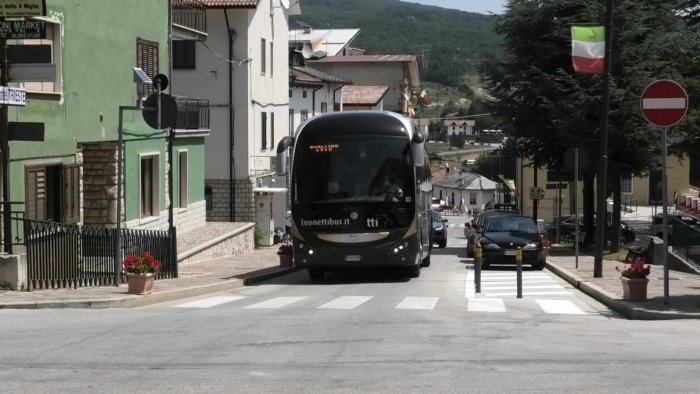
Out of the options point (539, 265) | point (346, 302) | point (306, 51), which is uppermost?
point (306, 51)

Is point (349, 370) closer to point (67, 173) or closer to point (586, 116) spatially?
point (67, 173)

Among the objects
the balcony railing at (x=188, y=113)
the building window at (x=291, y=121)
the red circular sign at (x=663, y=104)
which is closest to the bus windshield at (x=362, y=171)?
the red circular sign at (x=663, y=104)

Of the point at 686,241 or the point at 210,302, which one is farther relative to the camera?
the point at 686,241

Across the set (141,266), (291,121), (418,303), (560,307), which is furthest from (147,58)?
(291,121)

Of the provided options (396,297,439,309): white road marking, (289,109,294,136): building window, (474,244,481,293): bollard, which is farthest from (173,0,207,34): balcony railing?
(396,297,439,309): white road marking

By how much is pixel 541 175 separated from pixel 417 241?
6506 centimetres

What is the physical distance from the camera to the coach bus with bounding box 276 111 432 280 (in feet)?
76.9

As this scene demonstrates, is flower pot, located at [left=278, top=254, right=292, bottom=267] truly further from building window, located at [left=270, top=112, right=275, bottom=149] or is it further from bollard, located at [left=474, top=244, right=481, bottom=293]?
building window, located at [left=270, top=112, right=275, bottom=149]

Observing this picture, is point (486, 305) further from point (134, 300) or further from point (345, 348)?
point (345, 348)

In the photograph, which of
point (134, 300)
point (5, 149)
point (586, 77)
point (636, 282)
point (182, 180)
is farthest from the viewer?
point (586, 77)

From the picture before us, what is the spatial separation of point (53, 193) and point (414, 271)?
8.82 m

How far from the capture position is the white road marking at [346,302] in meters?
17.8

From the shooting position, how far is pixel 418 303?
18.5 meters

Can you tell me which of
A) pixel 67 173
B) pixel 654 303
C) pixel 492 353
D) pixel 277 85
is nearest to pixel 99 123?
pixel 67 173
